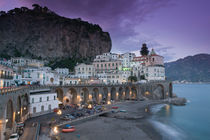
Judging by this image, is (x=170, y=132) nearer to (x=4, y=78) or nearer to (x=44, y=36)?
(x=4, y=78)

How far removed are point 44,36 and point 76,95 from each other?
82.2m

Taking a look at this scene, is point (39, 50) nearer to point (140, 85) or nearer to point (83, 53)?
point (83, 53)

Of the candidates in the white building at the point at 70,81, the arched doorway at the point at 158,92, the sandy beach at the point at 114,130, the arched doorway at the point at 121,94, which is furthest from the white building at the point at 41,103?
the arched doorway at the point at 158,92

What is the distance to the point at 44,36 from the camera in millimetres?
119938

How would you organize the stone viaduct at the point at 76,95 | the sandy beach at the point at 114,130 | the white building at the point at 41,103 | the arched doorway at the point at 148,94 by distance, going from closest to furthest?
the stone viaduct at the point at 76,95
the sandy beach at the point at 114,130
the white building at the point at 41,103
the arched doorway at the point at 148,94

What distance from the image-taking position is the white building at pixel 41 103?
39.5m

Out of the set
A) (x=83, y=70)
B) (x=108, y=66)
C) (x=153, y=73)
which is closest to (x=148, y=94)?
(x=153, y=73)

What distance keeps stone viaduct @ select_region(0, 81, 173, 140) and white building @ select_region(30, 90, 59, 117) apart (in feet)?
5.30

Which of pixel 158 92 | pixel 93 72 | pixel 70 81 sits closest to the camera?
pixel 70 81

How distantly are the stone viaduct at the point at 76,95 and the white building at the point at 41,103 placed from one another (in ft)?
5.30

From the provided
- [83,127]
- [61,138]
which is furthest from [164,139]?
[61,138]

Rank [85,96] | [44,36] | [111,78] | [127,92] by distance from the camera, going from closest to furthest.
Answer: [85,96]
[127,92]
[111,78]
[44,36]

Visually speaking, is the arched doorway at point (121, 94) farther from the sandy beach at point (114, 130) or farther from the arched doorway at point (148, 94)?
the sandy beach at point (114, 130)

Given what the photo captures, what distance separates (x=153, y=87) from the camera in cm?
8856
